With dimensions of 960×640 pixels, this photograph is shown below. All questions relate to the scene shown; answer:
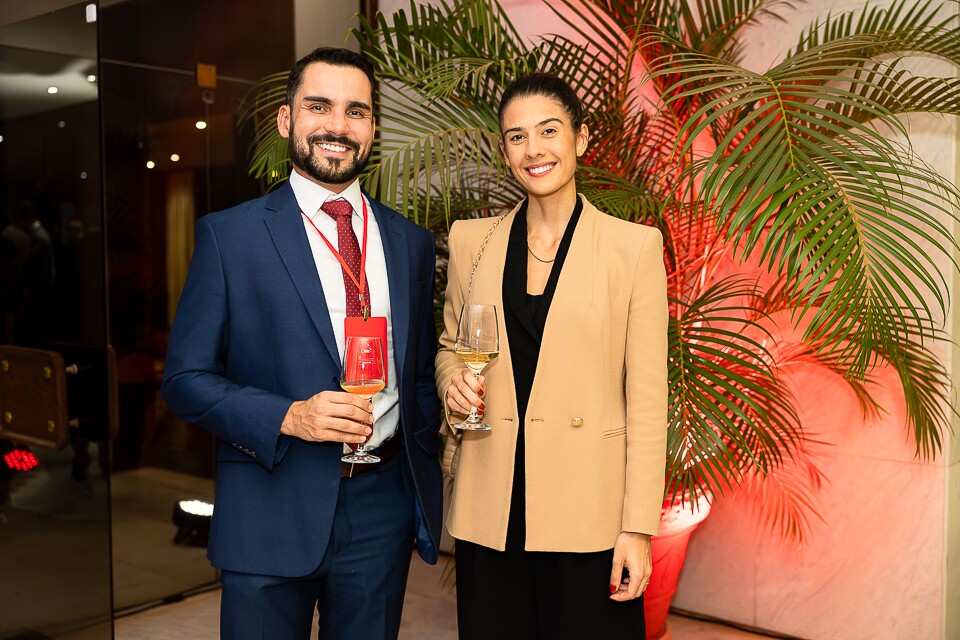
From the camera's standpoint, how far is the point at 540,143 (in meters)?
1.97

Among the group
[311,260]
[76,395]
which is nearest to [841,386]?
[311,260]

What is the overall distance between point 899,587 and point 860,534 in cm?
23

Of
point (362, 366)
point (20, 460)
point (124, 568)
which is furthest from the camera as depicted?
point (124, 568)

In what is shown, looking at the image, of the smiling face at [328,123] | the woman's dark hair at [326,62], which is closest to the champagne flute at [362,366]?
the smiling face at [328,123]

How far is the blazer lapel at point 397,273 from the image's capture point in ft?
6.48

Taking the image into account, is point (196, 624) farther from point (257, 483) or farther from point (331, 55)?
point (331, 55)

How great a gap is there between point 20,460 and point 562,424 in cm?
209

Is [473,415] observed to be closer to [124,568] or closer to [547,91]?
[547,91]

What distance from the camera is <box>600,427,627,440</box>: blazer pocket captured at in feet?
6.30

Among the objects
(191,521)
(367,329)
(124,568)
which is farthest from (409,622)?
(367,329)

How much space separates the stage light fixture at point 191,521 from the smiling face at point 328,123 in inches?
106

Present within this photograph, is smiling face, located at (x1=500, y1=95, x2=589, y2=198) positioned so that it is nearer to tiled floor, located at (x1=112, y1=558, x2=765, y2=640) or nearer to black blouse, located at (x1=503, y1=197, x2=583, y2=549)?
black blouse, located at (x1=503, y1=197, x2=583, y2=549)

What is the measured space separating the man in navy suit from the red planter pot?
4.63 feet

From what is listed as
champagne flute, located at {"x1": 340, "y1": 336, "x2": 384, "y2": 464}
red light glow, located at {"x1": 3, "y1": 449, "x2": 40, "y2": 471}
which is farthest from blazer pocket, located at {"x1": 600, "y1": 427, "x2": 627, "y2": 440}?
red light glow, located at {"x1": 3, "y1": 449, "x2": 40, "y2": 471}
